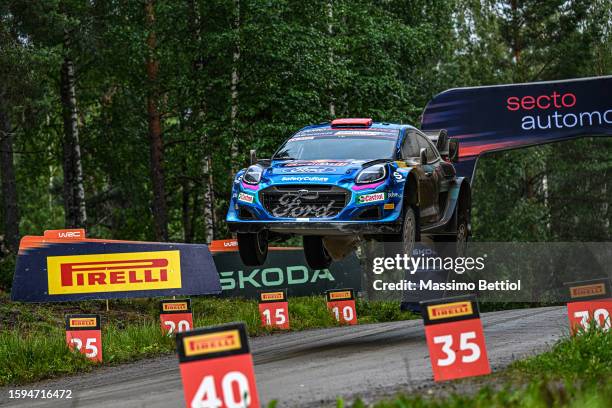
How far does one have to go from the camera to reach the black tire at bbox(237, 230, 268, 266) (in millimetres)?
13148

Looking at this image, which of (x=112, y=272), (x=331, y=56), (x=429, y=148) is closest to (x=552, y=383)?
(x=429, y=148)

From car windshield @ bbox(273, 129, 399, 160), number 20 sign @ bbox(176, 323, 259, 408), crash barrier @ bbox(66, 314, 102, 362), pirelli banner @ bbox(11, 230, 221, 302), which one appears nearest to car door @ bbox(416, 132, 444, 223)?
car windshield @ bbox(273, 129, 399, 160)

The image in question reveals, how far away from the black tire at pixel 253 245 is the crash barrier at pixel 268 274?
10.6 meters

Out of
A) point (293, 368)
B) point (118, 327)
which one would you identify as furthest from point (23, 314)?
point (293, 368)

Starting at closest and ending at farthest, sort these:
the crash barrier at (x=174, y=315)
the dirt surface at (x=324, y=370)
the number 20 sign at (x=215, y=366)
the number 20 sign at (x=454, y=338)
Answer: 1. the number 20 sign at (x=215, y=366)
2. the number 20 sign at (x=454, y=338)
3. the dirt surface at (x=324, y=370)
4. the crash barrier at (x=174, y=315)

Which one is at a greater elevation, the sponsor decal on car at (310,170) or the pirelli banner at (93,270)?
the sponsor decal on car at (310,170)

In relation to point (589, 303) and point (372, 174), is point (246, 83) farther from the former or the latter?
point (589, 303)

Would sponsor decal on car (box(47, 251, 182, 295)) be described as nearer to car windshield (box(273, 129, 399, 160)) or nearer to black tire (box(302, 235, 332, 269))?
black tire (box(302, 235, 332, 269))

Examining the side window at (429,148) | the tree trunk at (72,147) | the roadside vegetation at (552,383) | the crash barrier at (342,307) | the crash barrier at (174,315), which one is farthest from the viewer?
the tree trunk at (72,147)

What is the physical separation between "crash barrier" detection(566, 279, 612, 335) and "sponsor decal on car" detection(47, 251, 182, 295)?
7839 mm

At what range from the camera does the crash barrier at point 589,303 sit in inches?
485

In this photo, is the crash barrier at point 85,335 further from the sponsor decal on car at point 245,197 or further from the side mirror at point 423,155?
the side mirror at point 423,155

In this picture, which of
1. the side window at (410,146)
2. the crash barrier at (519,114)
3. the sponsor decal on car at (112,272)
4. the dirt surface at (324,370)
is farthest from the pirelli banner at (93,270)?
the side window at (410,146)

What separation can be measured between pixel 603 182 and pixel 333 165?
34463 millimetres
